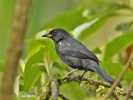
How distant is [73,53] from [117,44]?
15.5 inches

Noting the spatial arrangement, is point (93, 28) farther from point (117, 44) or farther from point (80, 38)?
point (117, 44)

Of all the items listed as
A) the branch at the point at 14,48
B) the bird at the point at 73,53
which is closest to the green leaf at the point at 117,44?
the bird at the point at 73,53

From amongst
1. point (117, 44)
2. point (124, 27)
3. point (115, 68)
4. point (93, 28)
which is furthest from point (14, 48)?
point (124, 27)

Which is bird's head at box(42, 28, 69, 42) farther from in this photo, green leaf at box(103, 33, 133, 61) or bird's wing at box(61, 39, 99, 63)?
green leaf at box(103, 33, 133, 61)

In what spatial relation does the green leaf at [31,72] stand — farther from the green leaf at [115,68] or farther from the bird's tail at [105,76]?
the green leaf at [115,68]

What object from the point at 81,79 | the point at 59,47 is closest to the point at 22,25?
the point at 81,79

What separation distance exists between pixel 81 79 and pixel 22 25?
5.21 ft

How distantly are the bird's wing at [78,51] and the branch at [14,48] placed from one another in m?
2.17

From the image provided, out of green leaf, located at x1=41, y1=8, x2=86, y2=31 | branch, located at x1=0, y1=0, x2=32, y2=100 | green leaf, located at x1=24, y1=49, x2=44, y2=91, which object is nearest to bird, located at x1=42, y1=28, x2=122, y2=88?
green leaf, located at x1=41, y1=8, x2=86, y2=31

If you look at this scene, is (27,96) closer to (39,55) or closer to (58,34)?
(39,55)

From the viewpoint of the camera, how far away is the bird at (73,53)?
9.51 ft

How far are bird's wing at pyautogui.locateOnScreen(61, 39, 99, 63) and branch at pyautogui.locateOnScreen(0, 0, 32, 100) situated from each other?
2.17 metres

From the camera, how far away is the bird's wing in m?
2.98

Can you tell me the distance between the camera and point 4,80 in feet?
2.36
